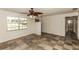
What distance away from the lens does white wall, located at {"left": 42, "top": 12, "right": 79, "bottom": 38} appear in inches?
293

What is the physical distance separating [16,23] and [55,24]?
3814 mm

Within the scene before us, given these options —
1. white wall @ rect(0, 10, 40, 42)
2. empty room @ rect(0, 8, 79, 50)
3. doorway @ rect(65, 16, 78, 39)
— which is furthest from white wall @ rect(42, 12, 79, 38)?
white wall @ rect(0, 10, 40, 42)

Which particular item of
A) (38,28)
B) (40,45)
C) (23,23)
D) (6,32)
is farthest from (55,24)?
(6,32)

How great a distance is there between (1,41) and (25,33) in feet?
9.68

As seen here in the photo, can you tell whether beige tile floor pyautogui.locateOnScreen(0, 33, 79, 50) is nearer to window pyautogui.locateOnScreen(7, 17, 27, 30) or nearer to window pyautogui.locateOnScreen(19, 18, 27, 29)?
window pyautogui.locateOnScreen(7, 17, 27, 30)

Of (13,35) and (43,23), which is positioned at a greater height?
(43,23)

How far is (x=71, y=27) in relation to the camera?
6.77m

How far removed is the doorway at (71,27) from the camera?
256 inches
